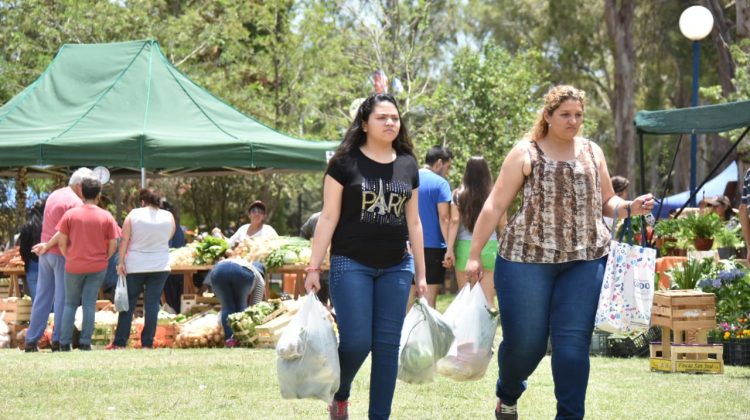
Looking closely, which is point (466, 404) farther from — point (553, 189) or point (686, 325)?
point (686, 325)

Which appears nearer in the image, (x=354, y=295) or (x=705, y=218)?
(x=354, y=295)

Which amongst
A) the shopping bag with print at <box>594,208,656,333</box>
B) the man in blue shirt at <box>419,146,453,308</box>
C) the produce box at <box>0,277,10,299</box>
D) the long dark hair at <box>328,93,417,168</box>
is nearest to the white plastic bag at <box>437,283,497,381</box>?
the shopping bag with print at <box>594,208,656,333</box>

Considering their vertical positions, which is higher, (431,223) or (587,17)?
(587,17)

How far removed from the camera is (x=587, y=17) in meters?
36.1

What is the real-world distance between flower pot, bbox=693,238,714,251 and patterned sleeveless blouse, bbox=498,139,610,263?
9087mm

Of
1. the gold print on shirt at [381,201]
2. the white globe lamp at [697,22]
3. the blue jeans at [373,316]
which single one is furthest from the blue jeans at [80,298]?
the white globe lamp at [697,22]

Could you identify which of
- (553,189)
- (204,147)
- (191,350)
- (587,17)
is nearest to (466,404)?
(553,189)

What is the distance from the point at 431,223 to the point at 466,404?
3366 mm

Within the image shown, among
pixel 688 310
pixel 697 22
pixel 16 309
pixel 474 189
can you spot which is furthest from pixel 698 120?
pixel 16 309

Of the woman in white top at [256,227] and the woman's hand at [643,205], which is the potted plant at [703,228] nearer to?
the woman in white top at [256,227]

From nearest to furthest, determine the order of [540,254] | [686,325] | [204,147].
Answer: [540,254] → [686,325] → [204,147]

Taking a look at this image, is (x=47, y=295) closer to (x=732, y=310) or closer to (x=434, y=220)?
(x=434, y=220)

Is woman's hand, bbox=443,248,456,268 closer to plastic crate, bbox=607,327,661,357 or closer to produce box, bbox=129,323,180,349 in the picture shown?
plastic crate, bbox=607,327,661,357

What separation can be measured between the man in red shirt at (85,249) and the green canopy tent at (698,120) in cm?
631
